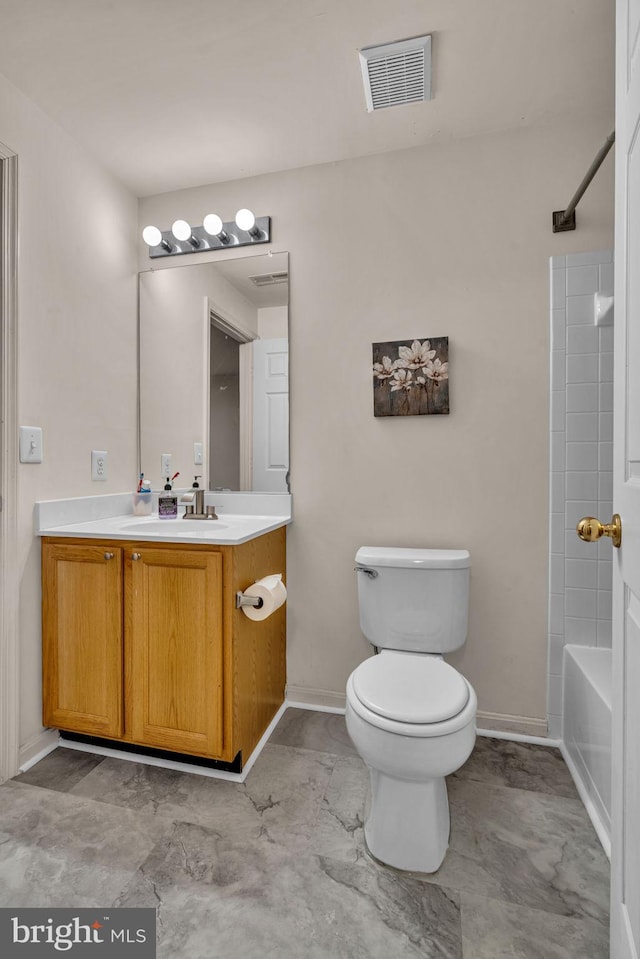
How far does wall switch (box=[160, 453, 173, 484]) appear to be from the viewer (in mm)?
2223

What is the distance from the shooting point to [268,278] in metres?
2.06

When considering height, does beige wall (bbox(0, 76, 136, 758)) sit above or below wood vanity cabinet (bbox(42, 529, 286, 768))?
above

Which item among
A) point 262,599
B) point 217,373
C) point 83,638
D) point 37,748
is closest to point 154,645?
point 83,638

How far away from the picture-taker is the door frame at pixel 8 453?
1573mm

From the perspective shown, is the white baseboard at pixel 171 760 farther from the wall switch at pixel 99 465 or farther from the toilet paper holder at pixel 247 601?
the wall switch at pixel 99 465

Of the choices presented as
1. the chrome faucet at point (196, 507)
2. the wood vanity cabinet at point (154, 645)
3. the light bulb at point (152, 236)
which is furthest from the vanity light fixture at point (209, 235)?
the wood vanity cabinet at point (154, 645)

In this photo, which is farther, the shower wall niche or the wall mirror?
the wall mirror

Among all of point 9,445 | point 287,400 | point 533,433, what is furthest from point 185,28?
point 533,433

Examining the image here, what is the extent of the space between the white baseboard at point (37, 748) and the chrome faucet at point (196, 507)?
93cm

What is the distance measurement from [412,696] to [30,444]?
1.48 meters

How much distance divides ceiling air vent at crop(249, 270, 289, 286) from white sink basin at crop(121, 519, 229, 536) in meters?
1.04

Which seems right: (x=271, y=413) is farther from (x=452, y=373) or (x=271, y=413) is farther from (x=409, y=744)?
(x=409, y=744)

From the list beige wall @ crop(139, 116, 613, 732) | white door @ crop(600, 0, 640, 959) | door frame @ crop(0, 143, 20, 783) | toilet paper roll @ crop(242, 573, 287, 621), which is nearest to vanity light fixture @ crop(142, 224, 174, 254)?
beige wall @ crop(139, 116, 613, 732)

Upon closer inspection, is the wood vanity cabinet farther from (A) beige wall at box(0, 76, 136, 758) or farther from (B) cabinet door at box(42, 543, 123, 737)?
(A) beige wall at box(0, 76, 136, 758)
